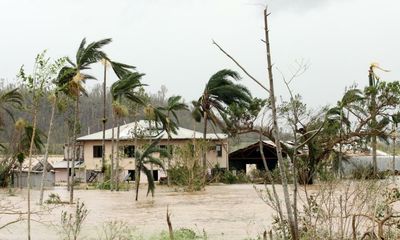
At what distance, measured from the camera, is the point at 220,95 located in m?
42.5

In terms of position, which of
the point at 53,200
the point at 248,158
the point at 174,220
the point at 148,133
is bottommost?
the point at 174,220

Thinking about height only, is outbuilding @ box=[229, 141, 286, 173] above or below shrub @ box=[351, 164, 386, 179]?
above

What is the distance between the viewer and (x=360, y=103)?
112 feet

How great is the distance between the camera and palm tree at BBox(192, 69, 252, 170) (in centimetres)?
4203

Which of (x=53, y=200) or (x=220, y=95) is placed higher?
(x=220, y=95)

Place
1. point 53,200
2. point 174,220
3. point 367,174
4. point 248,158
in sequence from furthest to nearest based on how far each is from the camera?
point 248,158 < point 53,200 < point 174,220 < point 367,174

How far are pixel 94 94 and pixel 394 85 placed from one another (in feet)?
220

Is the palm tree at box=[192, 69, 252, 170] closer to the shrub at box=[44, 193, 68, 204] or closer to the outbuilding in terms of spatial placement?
the outbuilding

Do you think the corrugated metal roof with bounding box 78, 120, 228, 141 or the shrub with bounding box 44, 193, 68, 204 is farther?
the corrugated metal roof with bounding box 78, 120, 228, 141

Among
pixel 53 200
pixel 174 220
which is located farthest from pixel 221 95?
pixel 174 220

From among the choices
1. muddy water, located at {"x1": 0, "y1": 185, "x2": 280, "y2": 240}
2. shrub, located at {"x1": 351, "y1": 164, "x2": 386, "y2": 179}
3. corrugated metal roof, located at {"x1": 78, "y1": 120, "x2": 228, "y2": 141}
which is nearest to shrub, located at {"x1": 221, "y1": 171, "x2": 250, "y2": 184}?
corrugated metal roof, located at {"x1": 78, "y1": 120, "x2": 228, "y2": 141}

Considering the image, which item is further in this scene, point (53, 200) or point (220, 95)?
point (220, 95)

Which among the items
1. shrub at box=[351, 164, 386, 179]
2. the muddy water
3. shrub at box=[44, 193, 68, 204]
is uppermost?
shrub at box=[351, 164, 386, 179]

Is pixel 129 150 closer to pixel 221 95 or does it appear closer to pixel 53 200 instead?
pixel 221 95
